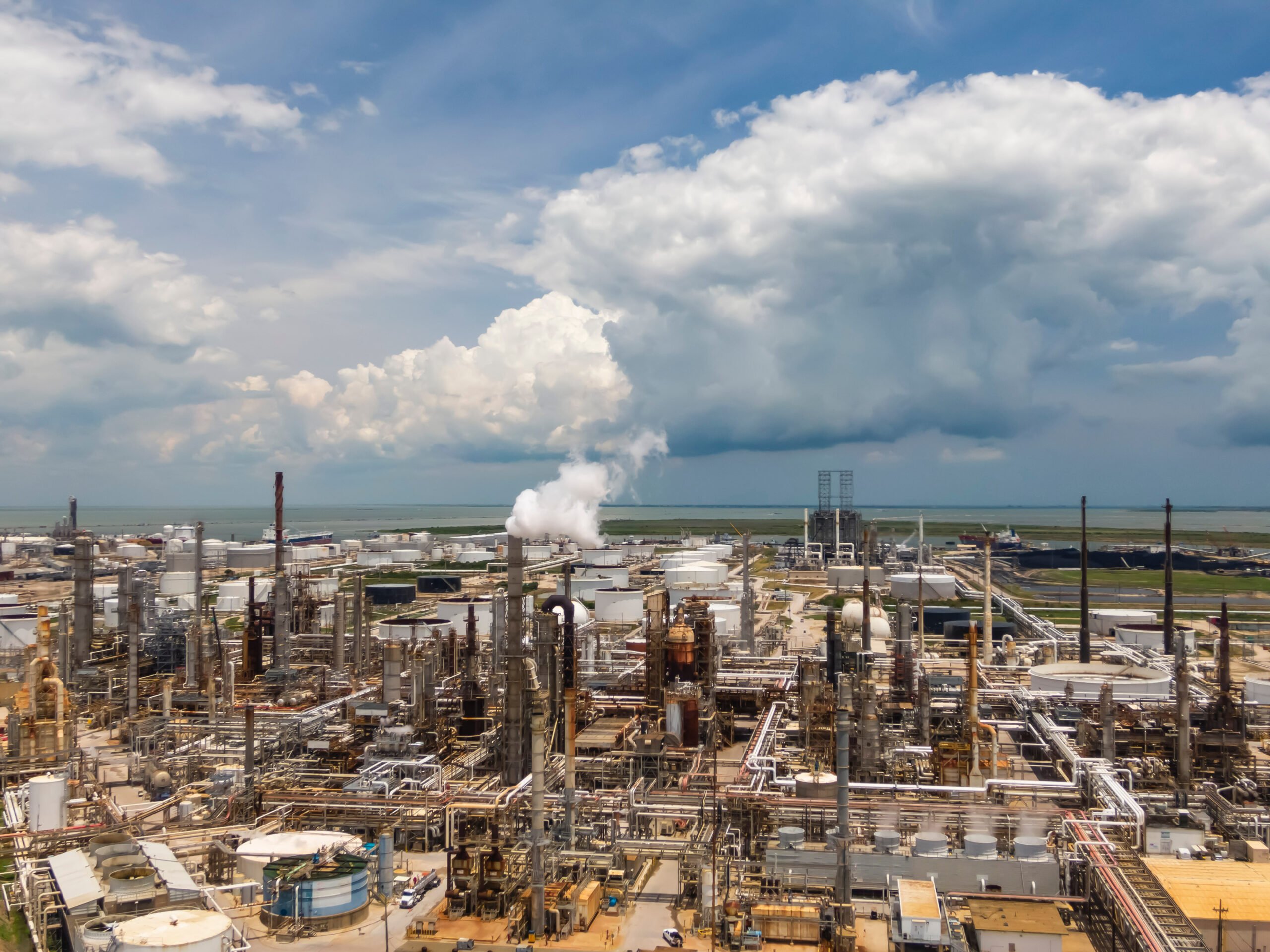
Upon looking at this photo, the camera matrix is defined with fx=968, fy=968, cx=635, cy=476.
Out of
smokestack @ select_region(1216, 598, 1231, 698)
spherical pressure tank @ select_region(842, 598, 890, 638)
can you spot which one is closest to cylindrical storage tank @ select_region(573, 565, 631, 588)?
spherical pressure tank @ select_region(842, 598, 890, 638)

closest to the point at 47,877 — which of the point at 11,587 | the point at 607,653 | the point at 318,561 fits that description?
the point at 607,653

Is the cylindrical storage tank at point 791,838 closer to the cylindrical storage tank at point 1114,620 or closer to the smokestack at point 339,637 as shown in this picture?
the smokestack at point 339,637

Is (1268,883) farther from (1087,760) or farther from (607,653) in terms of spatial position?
(607,653)

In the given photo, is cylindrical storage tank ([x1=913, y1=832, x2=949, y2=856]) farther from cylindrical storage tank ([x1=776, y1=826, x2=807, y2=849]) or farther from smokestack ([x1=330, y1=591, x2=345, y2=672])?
smokestack ([x1=330, y1=591, x2=345, y2=672])

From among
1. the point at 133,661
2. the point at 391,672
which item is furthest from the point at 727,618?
the point at 133,661

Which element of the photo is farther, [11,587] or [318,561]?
[318,561]

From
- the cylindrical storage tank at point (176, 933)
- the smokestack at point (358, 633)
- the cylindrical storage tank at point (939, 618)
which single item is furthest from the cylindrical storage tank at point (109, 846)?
the cylindrical storage tank at point (939, 618)
